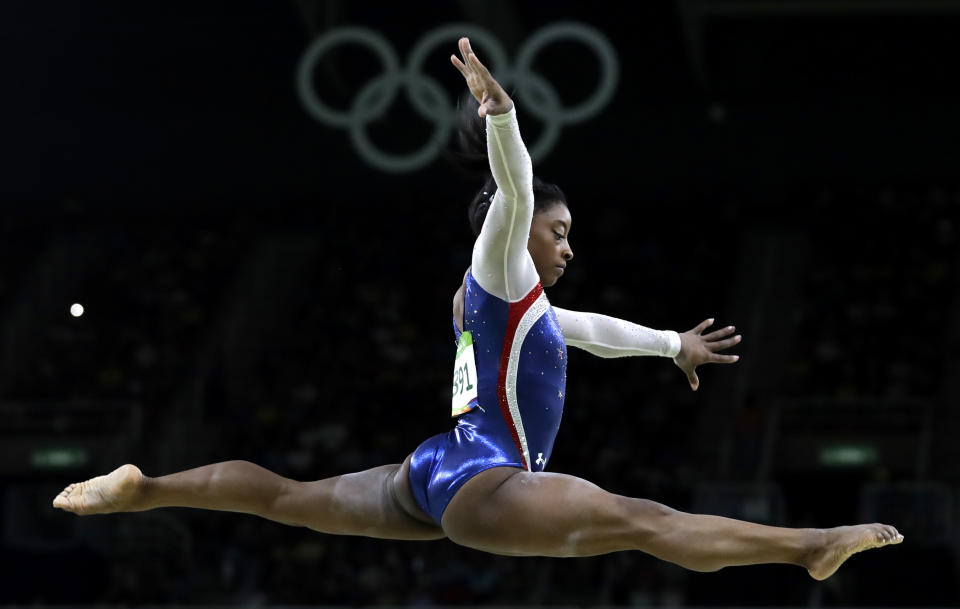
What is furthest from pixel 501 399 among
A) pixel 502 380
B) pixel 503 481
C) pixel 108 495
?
pixel 108 495

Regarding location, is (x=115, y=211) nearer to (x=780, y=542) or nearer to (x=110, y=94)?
(x=110, y=94)

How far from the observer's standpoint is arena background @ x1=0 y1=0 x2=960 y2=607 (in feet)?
40.1

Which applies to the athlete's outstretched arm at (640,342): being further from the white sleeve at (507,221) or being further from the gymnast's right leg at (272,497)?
the gymnast's right leg at (272,497)

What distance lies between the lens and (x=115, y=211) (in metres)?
19.3

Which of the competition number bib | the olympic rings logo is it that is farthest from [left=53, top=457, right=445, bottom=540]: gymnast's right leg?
the olympic rings logo

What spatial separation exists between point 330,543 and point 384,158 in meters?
3.96

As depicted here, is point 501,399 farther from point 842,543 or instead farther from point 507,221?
point 842,543

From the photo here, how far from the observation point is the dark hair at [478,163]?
4.48m

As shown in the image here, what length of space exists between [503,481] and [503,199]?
0.84m

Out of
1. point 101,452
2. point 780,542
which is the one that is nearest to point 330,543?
point 101,452

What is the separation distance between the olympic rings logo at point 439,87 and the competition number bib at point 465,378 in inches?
351

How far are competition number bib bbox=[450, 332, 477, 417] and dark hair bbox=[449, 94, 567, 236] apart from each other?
16.1 inches

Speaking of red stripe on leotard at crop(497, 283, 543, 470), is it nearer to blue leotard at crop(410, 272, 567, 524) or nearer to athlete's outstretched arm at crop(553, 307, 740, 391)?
→ blue leotard at crop(410, 272, 567, 524)

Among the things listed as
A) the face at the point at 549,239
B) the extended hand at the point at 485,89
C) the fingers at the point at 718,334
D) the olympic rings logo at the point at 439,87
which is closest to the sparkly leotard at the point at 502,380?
the face at the point at 549,239
